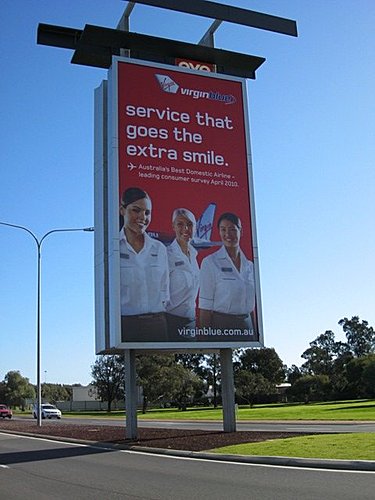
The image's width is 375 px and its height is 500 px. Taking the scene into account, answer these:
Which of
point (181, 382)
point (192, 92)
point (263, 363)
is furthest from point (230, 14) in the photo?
point (263, 363)

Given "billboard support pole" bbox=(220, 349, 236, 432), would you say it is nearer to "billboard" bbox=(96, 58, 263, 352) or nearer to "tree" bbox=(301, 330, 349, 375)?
"billboard" bbox=(96, 58, 263, 352)

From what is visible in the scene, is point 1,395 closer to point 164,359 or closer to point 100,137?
point 164,359

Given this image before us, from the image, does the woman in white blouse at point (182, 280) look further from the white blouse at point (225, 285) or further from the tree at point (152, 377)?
the tree at point (152, 377)

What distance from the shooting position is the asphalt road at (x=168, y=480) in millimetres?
10367

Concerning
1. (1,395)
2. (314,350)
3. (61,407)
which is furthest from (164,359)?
(1,395)

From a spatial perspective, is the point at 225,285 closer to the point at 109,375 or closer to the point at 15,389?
the point at 109,375

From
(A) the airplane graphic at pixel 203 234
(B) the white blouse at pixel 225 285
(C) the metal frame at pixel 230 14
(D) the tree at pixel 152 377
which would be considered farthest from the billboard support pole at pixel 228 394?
(D) the tree at pixel 152 377

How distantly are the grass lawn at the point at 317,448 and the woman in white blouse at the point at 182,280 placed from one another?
6061mm

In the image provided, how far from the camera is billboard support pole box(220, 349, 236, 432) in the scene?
80.2 ft

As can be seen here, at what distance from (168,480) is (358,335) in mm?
115983

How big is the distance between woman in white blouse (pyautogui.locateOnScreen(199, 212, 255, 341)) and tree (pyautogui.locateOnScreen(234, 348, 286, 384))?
70.2m

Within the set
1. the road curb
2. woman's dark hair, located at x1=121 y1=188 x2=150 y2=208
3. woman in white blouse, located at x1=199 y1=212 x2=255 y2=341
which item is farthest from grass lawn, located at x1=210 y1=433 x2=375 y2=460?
woman's dark hair, located at x1=121 y1=188 x2=150 y2=208

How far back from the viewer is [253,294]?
984 inches

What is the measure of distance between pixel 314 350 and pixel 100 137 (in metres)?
97.9
